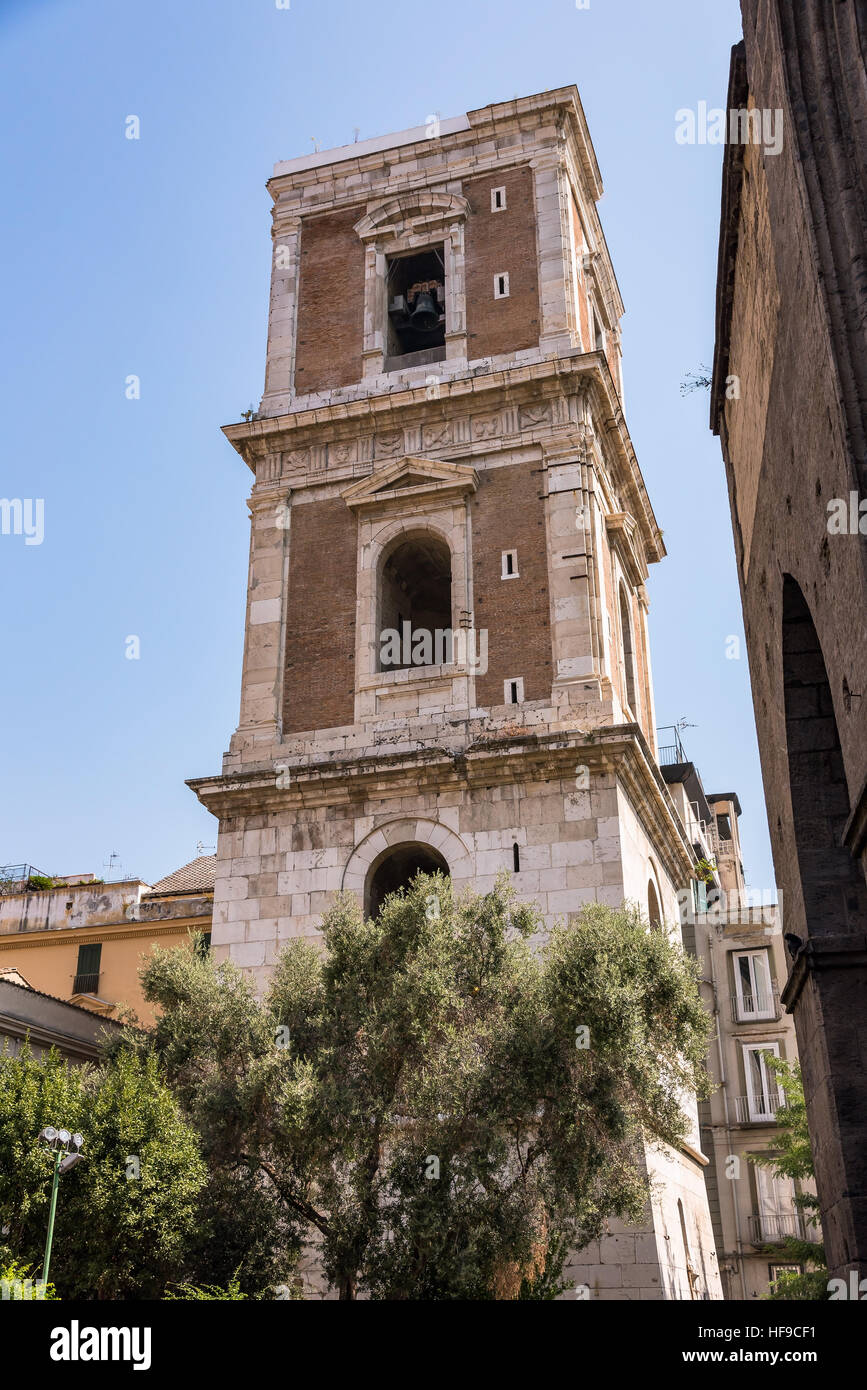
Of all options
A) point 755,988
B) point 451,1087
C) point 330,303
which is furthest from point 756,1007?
point 451,1087

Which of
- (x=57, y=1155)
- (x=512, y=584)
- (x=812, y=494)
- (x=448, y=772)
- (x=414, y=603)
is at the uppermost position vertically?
(x=414, y=603)

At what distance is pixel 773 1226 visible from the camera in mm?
30484

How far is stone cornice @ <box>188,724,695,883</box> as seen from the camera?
65.0 ft

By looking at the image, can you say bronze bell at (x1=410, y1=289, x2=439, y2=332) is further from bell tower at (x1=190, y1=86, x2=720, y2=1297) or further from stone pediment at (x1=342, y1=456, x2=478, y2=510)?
stone pediment at (x1=342, y1=456, x2=478, y2=510)

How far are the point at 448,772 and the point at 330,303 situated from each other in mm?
11104

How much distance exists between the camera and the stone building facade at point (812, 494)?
7.59 metres

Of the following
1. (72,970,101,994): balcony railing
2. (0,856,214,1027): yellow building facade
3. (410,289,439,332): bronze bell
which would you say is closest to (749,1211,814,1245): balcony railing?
(0,856,214,1027): yellow building facade

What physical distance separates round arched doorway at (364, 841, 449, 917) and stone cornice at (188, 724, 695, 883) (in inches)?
35.7

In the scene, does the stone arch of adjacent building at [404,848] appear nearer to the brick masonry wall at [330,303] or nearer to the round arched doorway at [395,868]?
the round arched doorway at [395,868]

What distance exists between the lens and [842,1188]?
8711 mm

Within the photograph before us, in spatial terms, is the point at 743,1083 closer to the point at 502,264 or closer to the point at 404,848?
the point at 404,848


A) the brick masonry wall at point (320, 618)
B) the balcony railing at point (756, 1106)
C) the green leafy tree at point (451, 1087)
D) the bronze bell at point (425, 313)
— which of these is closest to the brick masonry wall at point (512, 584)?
the brick masonry wall at point (320, 618)
